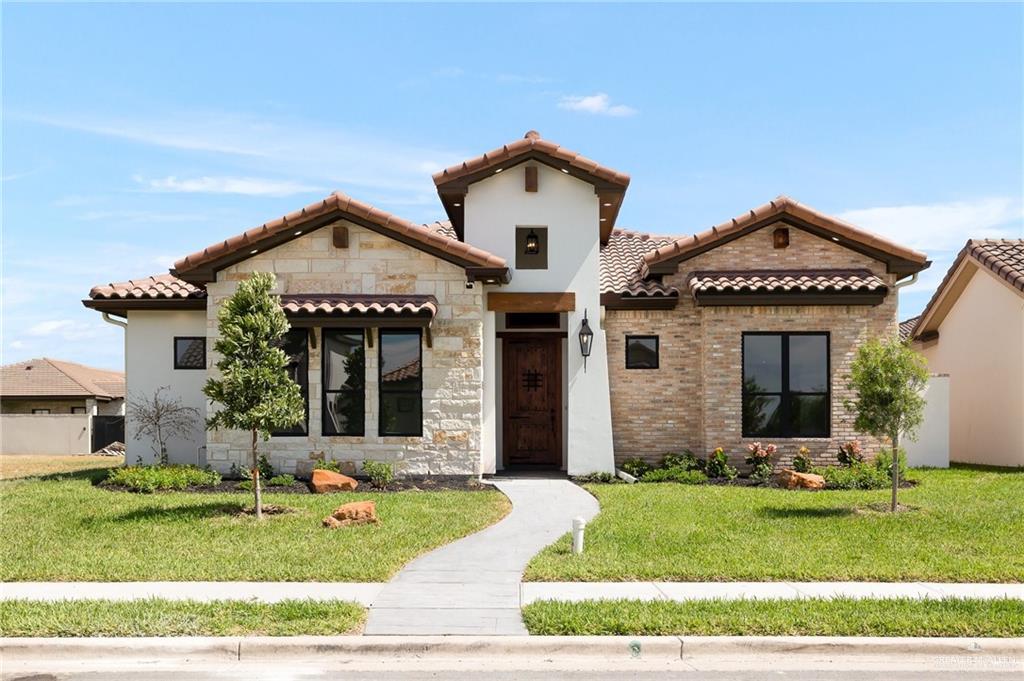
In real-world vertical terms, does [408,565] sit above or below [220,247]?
below

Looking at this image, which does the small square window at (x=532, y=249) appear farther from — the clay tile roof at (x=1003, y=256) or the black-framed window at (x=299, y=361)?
the clay tile roof at (x=1003, y=256)

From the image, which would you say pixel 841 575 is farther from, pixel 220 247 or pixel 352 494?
pixel 220 247

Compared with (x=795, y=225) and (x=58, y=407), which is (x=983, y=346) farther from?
(x=58, y=407)

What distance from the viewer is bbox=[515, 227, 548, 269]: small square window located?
57.1ft

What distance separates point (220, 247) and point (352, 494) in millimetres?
5263

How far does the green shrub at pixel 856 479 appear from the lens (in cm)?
1541

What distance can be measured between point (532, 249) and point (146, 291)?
7726mm

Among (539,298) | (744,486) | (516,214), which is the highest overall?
(516,214)

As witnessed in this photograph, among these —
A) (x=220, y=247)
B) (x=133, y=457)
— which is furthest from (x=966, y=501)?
(x=133, y=457)

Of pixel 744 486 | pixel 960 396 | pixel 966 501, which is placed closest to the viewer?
pixel 966 501

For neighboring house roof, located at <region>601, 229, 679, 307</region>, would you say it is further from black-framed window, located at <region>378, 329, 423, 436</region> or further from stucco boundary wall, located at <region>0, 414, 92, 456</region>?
stucco boundary wall, located at <region>0, 414, 92, 456</region>

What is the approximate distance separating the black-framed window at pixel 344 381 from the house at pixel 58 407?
20.0m

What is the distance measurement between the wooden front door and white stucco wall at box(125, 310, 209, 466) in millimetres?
6184

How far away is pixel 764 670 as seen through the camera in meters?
6.56
